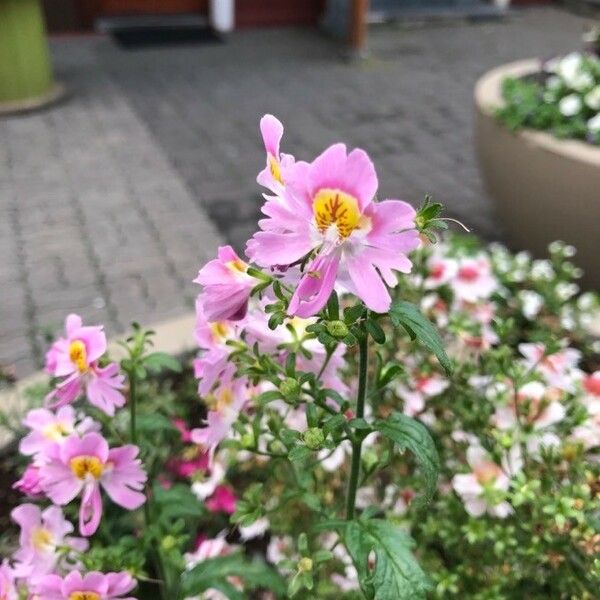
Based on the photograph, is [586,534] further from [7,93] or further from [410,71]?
[410,71]

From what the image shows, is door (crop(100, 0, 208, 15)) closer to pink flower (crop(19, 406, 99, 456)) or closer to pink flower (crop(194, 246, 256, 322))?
pink flower (crop(19, 406, 99, 456))

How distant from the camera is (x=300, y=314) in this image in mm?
891

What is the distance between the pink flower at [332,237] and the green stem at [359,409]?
0.12 m

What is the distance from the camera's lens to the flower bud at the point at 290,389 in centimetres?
110

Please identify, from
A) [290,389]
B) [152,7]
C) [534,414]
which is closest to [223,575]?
[290,389]

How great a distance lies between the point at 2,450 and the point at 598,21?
8.81 meters

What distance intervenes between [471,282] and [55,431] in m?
1.12

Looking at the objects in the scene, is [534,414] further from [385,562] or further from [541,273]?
[541,273]

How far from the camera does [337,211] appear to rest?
2.90 feet

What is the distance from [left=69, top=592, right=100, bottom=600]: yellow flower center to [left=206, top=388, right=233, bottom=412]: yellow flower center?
35cm

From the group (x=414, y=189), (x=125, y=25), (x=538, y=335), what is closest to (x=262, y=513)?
(x=538, y=335)

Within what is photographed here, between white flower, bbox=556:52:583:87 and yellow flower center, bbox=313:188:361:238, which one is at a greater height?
yellow flower center, bbox=313:188:361:238

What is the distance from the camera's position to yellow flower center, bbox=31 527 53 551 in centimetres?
137

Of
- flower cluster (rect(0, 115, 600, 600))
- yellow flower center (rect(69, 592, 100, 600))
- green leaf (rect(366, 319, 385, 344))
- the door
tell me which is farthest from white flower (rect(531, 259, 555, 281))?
the door
